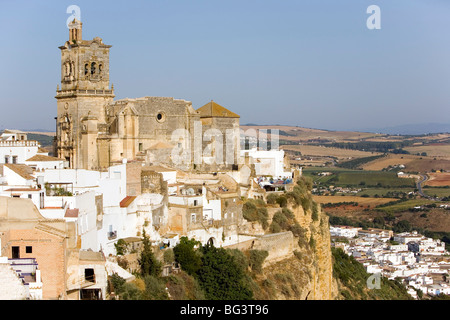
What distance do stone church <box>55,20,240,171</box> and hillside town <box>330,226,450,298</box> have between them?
2560 cm

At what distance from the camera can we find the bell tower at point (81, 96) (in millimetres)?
30625

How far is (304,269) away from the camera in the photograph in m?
26.5

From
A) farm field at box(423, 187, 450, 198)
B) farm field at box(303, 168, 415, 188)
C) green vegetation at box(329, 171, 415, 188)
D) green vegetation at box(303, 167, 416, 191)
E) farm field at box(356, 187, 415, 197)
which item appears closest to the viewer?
farm field at box(356, 187, 415, 197)

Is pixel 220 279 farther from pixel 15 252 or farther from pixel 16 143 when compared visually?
pixel 16 143

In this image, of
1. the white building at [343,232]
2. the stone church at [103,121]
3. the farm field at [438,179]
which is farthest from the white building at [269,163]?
the farm field at [438,179]

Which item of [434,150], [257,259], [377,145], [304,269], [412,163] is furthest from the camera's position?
[377,145]

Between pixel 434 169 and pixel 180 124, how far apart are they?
104 m

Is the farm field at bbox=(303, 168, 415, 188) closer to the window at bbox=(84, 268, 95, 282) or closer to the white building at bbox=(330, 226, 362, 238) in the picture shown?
the white building at bbox=(330, 226, 362, 238)

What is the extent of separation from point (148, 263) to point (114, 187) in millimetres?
2912

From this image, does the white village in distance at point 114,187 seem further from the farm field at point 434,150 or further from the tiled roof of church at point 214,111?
the farm field at point 434,150

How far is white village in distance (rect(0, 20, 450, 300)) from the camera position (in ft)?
53.9

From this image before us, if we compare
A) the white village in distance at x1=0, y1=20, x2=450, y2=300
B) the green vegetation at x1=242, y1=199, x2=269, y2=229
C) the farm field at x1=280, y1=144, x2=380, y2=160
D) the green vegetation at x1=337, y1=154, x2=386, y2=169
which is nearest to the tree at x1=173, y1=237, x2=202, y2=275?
the white village in distance at x1=0, y1=20, x2=450, y2=300

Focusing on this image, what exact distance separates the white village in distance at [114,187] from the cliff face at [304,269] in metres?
0.21

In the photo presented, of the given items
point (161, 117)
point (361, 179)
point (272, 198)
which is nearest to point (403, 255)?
point (161, 117)
